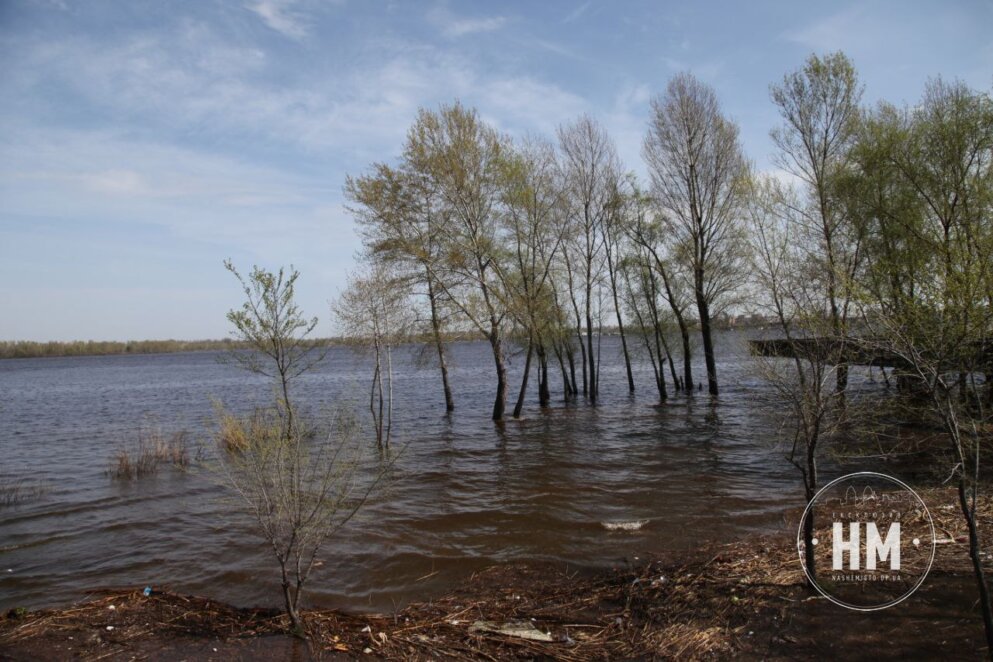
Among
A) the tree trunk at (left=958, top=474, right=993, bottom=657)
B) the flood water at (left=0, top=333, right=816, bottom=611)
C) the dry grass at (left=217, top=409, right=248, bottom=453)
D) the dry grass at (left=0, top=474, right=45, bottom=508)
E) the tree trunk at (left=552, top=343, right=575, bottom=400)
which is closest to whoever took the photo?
the tree trunk at (left=958, top=474, right=993, bottom=657)

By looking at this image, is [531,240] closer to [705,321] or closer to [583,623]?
[705,321]

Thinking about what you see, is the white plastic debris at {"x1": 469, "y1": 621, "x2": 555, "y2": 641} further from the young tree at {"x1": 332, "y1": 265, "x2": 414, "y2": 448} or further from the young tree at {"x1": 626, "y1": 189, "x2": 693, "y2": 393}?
the young tree at {"x1": 626, "y1": 189, "x2": 693, "y2": 393}

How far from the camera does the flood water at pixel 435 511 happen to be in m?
7.86

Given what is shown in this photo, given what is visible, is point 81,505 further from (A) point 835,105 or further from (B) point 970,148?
(A) point 835,105

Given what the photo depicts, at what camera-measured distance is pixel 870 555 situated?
6023 millimetres

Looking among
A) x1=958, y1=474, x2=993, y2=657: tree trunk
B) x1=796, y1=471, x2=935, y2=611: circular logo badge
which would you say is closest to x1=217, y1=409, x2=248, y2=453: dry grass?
x1=796, y1=471, x2=935, y2=611: circular logo badge

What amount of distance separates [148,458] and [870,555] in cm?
1668

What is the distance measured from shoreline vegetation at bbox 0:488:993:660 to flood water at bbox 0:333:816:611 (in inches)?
42.5

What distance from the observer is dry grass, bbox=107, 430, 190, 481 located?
1451 cm

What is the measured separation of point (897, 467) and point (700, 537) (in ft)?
22.0

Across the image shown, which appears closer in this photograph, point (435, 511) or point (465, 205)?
point (435, 511)

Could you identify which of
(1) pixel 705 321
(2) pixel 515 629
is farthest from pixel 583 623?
(1) pixel 705 321

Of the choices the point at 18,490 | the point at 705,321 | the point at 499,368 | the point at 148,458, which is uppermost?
the point at 705,321

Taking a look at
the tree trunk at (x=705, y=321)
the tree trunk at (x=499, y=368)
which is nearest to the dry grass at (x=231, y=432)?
the tree trunk at (x=499, y=368)
